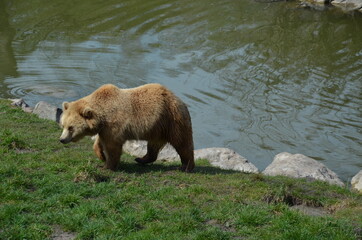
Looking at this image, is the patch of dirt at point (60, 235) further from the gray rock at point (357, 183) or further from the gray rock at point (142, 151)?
the gray rock at point (357, 183)

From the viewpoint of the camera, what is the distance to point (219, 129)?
696 inches

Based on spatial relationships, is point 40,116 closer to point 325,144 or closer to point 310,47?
point 325,144

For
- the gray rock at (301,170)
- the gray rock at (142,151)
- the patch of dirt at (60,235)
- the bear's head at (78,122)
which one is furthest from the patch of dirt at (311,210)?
the gray rock at (142,151)

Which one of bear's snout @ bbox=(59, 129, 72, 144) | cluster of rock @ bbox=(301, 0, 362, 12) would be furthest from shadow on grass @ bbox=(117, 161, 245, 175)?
cluster of rock @ bbox=(301, 0, 362, 12)

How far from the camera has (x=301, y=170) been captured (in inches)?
493

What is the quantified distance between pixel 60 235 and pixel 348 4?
1210 inches

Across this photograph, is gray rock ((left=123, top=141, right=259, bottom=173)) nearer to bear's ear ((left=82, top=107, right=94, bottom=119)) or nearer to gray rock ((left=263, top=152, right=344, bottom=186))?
gray rock ((left=263, top=152, right=344, bottom=186))

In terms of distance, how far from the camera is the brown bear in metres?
9.90

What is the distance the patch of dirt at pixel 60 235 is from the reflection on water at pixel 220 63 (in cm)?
893

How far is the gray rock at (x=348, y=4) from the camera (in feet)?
110

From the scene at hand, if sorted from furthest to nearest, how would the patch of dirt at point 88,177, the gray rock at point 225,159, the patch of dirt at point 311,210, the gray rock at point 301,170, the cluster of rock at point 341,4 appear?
the cluster of rock at point 341,4, the gray rock at point 225,159, the gray rock at point 301,170, the patch of dirt at point 88,177, the patch of dirt at point 311,210

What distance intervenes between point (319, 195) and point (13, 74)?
15559 millimetres

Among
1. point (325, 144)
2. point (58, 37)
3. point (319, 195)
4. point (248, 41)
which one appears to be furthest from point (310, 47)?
point (319, 195)

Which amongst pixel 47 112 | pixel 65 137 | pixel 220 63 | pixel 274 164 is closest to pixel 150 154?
pixel 65 137
